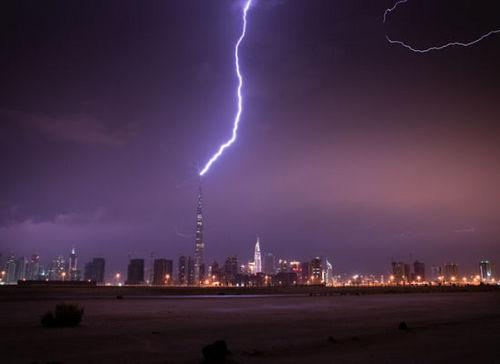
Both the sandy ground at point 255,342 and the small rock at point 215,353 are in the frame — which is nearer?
the small rock at point 215,353

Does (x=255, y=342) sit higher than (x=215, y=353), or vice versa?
(x=215, y=353)

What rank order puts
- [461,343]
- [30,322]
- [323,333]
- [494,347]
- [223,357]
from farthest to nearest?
[30,322], [323,333], [461,343], [494,347], [223,357]

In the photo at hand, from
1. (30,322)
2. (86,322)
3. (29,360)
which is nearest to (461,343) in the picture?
(29,360)

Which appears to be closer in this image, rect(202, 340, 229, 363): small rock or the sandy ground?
rect(202, 340, 229, 363): small rock

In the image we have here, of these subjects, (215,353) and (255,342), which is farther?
(255,342)

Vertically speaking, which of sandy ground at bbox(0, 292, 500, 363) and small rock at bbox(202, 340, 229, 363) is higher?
small rock at bbox(202, 340, 229, 363)

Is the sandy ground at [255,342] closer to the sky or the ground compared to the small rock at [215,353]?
closer to the ground

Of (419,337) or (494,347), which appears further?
(419,337)

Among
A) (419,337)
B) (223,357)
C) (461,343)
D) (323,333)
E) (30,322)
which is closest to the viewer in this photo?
(223,357)

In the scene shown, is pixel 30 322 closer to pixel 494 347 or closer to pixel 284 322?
pixel 284 322
